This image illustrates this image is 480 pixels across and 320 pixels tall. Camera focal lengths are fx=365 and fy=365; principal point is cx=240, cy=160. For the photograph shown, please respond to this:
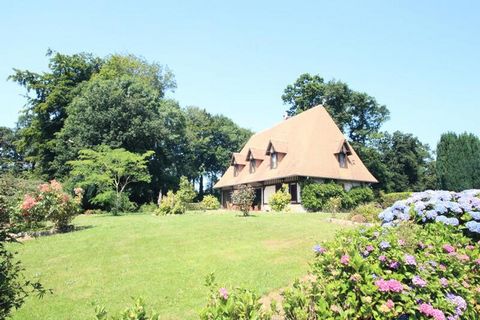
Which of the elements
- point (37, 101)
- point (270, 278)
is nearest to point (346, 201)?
point (270, 278)

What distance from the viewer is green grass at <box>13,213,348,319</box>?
7.36m

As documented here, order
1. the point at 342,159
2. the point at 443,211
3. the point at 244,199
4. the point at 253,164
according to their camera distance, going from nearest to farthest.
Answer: the point at 443,211 < the point at 244,199 < the point at 342,159 < the point at 253,164

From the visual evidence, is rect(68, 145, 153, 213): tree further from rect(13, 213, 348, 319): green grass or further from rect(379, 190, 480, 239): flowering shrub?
rect(379, 190, 480, 239): flowering shrub

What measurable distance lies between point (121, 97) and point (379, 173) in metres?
30.5

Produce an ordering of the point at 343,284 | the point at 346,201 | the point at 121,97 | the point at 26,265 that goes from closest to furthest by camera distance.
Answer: the point at 343,284, the point at 26,265, the point at 346,201, the point at 121,97

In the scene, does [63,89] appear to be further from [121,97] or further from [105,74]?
[121,97]

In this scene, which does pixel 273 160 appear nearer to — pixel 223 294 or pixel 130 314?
pixel 223 294

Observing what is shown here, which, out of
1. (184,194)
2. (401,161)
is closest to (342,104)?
(401,161)

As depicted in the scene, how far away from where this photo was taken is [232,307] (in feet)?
12.9

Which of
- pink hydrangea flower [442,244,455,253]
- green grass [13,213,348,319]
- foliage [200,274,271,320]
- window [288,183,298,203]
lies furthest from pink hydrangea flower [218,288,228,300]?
window [288,183,298,203]

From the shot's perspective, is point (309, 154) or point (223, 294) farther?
point (309, 154)

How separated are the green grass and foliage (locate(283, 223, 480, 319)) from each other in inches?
45.7

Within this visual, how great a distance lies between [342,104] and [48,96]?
1345 inches

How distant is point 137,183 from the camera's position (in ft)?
125
